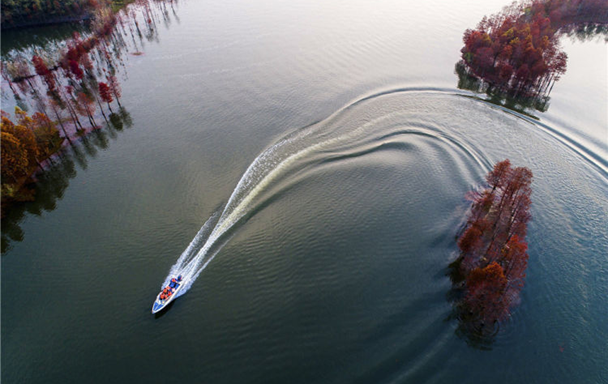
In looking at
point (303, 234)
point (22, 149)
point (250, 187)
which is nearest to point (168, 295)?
point (303, 234)

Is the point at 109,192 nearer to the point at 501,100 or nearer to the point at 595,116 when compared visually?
the point at 501,100

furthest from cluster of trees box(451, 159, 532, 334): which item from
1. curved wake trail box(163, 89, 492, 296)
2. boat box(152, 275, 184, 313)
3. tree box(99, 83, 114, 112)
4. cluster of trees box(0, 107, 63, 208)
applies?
tree box(99, 83, 114, 112)

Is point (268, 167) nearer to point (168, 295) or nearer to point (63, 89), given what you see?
point (168, 295)

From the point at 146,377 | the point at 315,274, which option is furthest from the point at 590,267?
the point at 146,377

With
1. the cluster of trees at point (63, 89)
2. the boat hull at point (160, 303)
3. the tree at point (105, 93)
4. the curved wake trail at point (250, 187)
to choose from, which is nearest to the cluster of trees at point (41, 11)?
the cluster of trees at point (63, 89)

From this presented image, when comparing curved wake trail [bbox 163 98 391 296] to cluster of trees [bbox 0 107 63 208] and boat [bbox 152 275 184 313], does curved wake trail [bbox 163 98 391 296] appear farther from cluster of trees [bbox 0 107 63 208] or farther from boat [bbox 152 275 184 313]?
cluster of trees [bbox 0 107 63 208]

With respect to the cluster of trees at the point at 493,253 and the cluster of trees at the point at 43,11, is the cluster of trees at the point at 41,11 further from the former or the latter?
the cluster of trees at the point at 493,253
